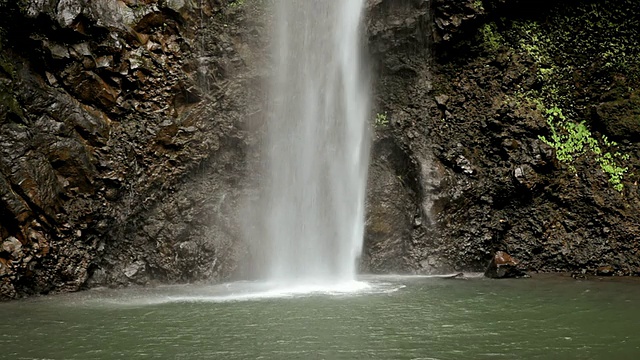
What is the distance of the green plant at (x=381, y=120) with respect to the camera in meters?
14.2

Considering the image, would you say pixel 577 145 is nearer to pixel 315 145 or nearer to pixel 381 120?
pixel 381 120

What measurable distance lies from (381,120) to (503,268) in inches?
190

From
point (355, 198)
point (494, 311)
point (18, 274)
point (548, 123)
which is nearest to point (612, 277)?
point (548, 123)

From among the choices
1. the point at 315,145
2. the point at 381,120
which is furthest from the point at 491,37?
the point at 315,145

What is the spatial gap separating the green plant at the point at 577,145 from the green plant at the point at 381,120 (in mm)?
3933

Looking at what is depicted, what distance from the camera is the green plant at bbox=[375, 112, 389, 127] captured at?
1421cm

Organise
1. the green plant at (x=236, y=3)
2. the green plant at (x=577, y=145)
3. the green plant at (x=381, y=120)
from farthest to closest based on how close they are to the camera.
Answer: the green plant at (x=236, y=3) → the green plant at (x=381, y=120) → the green plant at (x=577, y=145)

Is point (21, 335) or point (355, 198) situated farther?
point (355, 198)

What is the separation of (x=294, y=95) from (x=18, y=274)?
7.62 metres

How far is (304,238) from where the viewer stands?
13492 mm

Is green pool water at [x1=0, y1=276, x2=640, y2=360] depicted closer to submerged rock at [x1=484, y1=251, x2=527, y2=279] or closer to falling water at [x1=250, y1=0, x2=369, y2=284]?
submerged rock at [x1=484, y1=251, x2=527, y2=279]

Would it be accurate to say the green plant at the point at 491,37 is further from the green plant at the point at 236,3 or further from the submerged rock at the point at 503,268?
the green plant at the point at 236,3

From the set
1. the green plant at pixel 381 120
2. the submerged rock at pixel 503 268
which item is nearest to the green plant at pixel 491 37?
the green plant at pixel 381 120

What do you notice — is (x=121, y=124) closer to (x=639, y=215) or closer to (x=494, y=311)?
(x=494, y=311)
